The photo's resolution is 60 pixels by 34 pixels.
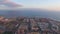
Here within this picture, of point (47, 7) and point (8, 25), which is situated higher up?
point (47, 7)

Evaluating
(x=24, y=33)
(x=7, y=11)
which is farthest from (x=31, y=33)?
(x=7, y=11)

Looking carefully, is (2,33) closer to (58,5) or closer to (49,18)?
(49,18)

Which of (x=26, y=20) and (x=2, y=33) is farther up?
(x=26, y=20)

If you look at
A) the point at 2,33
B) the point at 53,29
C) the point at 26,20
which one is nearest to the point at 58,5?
the point at 53,29

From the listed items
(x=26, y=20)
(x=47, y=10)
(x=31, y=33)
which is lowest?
(x=31, y=33)

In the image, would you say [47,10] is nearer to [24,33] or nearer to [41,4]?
[41,4]
